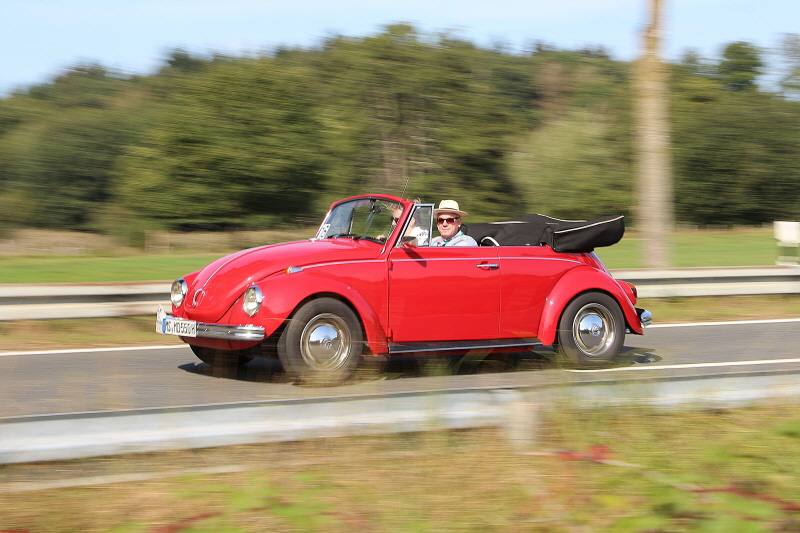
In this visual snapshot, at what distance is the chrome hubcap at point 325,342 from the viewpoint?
714 centimetres

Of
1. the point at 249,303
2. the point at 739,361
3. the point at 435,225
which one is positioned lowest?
the point at 739,361

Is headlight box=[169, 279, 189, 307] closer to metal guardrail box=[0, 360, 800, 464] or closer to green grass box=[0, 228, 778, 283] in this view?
metal guardrail box=[0, 360, 800, 464]

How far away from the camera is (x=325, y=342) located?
7.18 meters

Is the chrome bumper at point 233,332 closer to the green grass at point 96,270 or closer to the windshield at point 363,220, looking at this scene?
the windshield at point 363,220

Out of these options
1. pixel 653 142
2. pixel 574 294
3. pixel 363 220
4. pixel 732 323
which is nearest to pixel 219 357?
pixel 363 220

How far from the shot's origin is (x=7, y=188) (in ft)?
213

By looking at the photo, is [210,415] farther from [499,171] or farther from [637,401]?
[499,171]

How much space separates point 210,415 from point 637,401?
8.05ft

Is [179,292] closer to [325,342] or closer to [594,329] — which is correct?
[325,342]

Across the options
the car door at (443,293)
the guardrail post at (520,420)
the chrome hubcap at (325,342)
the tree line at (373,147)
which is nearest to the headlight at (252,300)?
the chrome hubcap at (325,342)

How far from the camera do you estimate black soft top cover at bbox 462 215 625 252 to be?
27.5 ft

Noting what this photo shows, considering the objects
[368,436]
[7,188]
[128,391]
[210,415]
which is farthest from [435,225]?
[7,188]

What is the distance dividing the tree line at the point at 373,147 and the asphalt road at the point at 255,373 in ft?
124

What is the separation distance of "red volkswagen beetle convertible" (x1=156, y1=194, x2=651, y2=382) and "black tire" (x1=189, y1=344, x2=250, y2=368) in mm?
12
